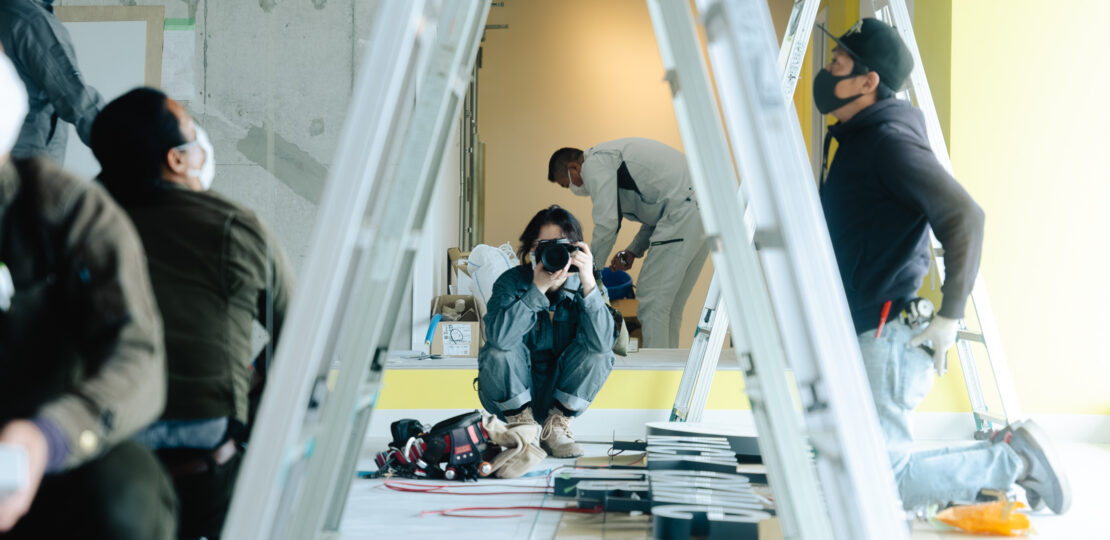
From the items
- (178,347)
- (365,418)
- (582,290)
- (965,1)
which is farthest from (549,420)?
(965,1)

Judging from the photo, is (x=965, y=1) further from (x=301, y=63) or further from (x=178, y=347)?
(x=178, y=347)

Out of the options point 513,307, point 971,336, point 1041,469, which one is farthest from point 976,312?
point 513,307

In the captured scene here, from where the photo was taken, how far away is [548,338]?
110 inches

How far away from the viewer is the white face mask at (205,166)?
0.97 m

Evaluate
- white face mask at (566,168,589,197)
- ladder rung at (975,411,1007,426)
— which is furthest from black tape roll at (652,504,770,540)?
white face mask at (566,168,589,197)

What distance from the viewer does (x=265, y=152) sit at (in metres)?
1.01

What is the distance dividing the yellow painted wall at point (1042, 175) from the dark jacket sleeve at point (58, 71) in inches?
131

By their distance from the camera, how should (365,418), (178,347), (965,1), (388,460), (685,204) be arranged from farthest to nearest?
(685,204)
(965,1)
(388,460)
(365,418)
(178,347)

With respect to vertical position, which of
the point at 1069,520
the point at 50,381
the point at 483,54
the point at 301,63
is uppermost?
the point at 483,54

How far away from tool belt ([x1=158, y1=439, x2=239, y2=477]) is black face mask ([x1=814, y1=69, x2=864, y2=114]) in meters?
1.31

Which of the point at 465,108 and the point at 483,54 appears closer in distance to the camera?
the point at 465,108

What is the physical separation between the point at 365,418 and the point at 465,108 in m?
3.87

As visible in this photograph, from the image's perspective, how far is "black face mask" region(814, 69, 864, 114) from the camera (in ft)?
5.71

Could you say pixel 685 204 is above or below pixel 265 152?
above
